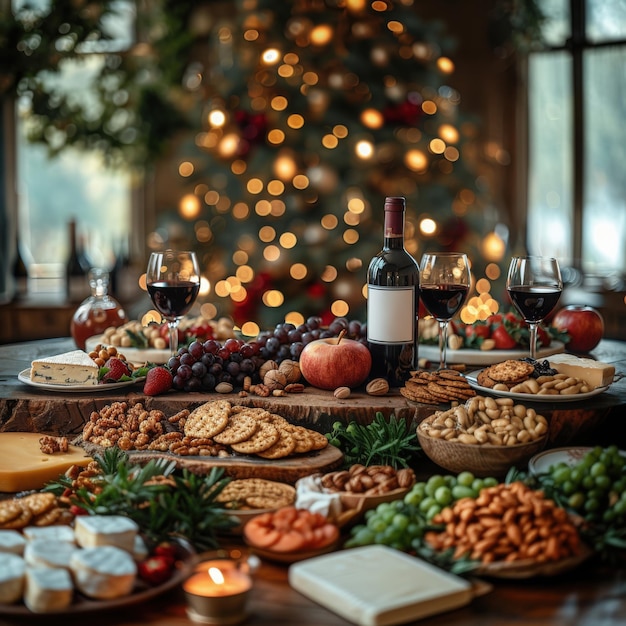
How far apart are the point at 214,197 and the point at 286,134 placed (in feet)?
1.89

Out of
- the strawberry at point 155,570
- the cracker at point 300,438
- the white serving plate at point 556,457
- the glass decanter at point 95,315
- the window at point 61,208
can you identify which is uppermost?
the window at point 61,208

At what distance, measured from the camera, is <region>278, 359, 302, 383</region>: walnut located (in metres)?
2.12

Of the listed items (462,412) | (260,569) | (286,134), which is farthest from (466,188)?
(260,569)

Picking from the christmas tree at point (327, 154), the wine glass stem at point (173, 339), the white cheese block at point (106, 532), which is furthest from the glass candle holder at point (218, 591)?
the christmas tree at point (327, 154)

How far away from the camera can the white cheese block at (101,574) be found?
4.35 feet

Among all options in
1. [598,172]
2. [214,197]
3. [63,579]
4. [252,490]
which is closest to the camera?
[63,579]

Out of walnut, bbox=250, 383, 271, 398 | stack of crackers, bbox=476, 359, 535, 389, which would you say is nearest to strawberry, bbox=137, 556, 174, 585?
walnut, bbox=250, 383, 271, 398

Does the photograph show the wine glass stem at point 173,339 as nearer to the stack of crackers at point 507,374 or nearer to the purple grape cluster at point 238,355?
the purple grape cluster at point 238,355

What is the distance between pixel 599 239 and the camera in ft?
17.7

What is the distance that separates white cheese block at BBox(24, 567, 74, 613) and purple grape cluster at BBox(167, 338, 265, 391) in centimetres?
79

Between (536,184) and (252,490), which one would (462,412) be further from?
(536,184)

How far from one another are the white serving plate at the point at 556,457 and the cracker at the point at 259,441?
516mm

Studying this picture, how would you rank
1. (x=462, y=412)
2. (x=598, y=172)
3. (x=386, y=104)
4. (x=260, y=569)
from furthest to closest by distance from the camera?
(x=598, y=172) → (x=386, y=104) → (x=462, y=412) → (x=260, y=569)

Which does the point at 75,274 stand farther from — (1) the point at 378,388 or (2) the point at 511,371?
(2) the point at 511,371
